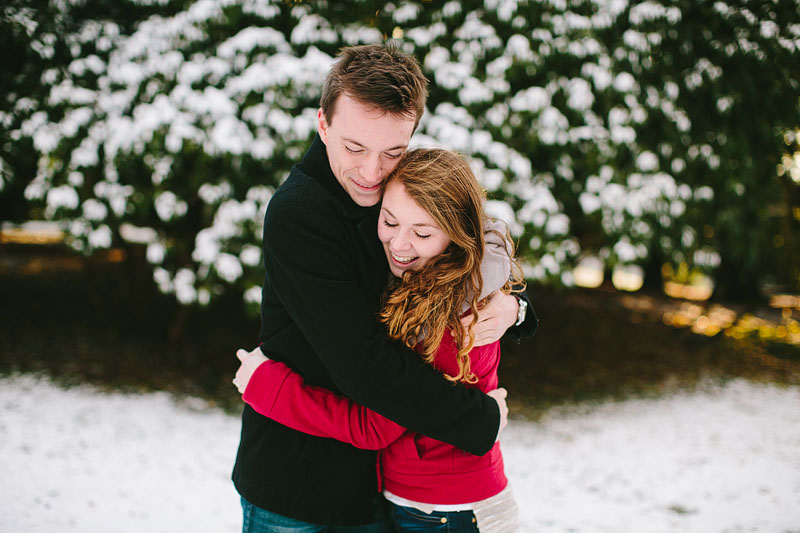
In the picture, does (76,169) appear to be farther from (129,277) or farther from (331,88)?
(331,88)

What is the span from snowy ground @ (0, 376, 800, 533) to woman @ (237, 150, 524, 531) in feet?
7.66

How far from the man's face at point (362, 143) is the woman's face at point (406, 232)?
7 cm

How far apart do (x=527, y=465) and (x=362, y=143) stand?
3.66 m

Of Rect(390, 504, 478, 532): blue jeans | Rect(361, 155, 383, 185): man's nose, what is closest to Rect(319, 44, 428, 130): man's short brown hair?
Rect(361, 155, 383, 185): man's nose

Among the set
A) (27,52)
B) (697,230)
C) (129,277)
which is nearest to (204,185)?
(27,52)

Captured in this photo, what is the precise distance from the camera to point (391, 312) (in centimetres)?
149

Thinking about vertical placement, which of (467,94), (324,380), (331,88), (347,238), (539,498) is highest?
(467,94)

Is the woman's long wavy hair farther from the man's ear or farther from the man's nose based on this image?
the man's ear

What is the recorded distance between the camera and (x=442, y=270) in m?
1.55

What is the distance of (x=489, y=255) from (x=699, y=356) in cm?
686

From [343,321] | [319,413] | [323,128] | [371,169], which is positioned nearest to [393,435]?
[319,413]

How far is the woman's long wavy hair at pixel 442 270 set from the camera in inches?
57.7

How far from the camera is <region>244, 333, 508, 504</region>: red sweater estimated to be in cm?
146

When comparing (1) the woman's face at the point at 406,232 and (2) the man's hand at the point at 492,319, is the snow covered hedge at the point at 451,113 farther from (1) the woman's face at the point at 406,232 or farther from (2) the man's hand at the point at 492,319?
(1) the woman's face at the point at 406,232
